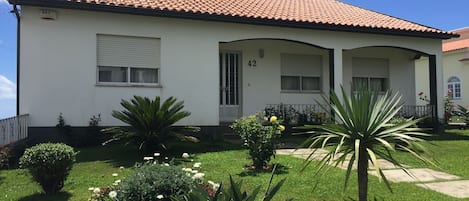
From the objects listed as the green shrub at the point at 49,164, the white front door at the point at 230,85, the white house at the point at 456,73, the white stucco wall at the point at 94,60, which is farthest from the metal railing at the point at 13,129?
the white house at the point at 456,73

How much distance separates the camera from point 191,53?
12.8m

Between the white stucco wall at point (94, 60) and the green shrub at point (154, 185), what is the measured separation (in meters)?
7.70

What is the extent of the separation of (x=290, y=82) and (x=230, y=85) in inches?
98.0

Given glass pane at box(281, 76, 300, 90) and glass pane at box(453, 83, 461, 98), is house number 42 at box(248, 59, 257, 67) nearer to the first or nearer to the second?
glass pane at box(281, 76, 300, 90)

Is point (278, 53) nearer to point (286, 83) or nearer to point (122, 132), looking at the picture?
point (286, 83)

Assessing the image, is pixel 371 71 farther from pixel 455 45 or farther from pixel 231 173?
pixel 455 45

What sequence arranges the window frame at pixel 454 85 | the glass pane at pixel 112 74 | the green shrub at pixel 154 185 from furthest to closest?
1. the window frame at pixel 454 85
2. the glass pane at pixel 112 74
3. the green shrub at pixel 154 185

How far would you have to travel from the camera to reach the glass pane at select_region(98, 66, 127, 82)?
12062 millimetres

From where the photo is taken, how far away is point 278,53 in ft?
51.3

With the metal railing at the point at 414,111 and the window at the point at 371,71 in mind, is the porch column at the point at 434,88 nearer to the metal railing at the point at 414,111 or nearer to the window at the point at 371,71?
the metal railing at the point at 414,111

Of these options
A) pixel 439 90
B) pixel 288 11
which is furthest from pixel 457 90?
pixel 288 11

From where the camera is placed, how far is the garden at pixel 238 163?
4.70 meters

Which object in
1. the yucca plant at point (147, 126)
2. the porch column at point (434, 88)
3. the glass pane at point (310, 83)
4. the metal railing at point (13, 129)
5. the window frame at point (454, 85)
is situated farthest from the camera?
the window frame at point (454, 85)

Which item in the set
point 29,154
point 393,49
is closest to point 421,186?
point 29,154
